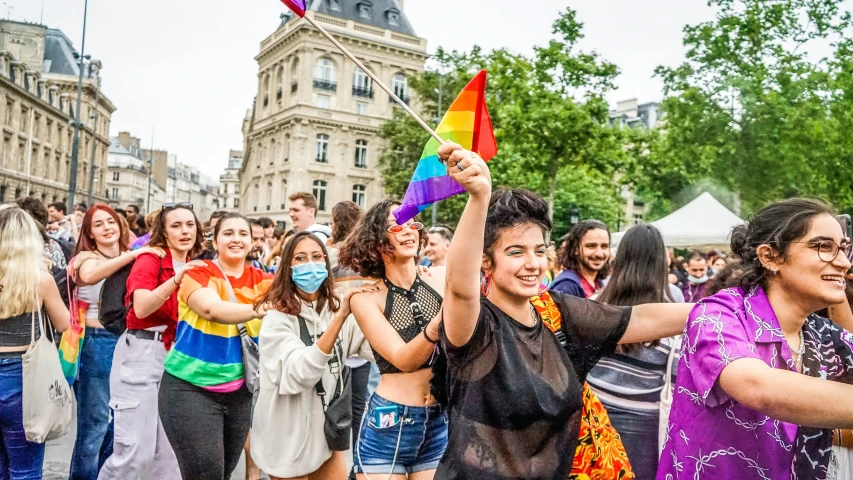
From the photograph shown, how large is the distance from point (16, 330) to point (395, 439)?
2380 millimetres

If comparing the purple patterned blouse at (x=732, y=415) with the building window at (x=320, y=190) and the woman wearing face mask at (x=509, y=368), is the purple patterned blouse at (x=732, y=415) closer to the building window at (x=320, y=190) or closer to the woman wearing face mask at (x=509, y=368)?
the woman wearing face mask at (x=509, y=368)

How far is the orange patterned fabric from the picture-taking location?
2.40m

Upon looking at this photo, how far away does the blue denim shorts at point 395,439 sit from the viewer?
317 cm

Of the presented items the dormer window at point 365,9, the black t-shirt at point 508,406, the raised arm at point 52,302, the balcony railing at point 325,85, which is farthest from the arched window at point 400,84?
the black t-shirt at point 508,406

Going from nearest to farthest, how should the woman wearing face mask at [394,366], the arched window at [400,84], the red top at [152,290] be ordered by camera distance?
the woman wearing face mask at [394,366] → the red top at [152,290] → the arched window at [400,84]

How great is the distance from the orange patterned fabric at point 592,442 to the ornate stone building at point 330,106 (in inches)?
2055

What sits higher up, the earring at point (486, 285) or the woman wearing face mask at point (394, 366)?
the earring at point (486, 285)

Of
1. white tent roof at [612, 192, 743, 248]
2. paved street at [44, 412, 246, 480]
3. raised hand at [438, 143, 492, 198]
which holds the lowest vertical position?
paved street at [44, 412, 246, 480]

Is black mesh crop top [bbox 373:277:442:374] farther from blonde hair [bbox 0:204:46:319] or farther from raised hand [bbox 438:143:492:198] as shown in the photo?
blonde hair [bbox 0:204:46:319]

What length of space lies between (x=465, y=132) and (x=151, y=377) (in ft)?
10.2

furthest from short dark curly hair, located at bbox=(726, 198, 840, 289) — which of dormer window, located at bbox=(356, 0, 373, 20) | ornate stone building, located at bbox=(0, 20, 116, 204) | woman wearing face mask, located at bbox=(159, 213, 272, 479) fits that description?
dormer window, located at bbox=(356, 0, 373, 20)

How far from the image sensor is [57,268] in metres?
6.04

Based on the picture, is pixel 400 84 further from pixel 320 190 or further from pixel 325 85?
pixel 320 190

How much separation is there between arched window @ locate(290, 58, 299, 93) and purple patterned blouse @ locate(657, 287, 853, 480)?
5612cm
